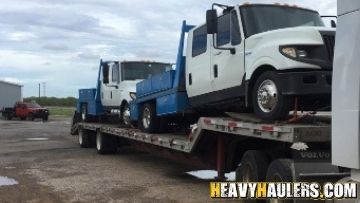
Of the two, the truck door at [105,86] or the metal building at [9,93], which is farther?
the metal building at [9,93]

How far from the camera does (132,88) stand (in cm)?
1570

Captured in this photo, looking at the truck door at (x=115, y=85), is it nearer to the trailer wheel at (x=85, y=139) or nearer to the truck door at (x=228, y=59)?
the trailer wheel at (x=85, y=139)

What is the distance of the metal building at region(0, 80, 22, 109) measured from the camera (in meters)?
67.6

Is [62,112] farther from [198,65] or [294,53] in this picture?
[294,53]

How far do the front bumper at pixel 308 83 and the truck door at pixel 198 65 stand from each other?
2.63 meters

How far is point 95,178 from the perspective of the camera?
1113 centimetres

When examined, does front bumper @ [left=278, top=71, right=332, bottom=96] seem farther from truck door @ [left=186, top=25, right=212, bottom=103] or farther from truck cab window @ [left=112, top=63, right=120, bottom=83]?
truck cab window @ [left=112, top=63, right=120, bottom=83]

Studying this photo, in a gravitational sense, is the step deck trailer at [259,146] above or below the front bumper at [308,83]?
below

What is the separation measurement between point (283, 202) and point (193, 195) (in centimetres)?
299

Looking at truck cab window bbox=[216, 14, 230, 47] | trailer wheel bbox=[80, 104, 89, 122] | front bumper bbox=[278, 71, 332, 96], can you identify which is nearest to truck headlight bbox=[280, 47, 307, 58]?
front bumper bbox=[278, 71, 332, 96]

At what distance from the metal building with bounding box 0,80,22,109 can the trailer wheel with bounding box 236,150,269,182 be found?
6305 cm

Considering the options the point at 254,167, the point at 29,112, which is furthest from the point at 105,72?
the point at 29,112

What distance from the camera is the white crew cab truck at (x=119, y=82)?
15.9 metres

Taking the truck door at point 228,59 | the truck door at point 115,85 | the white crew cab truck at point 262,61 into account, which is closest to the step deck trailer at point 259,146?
the white crew cab truck at point 262,61
